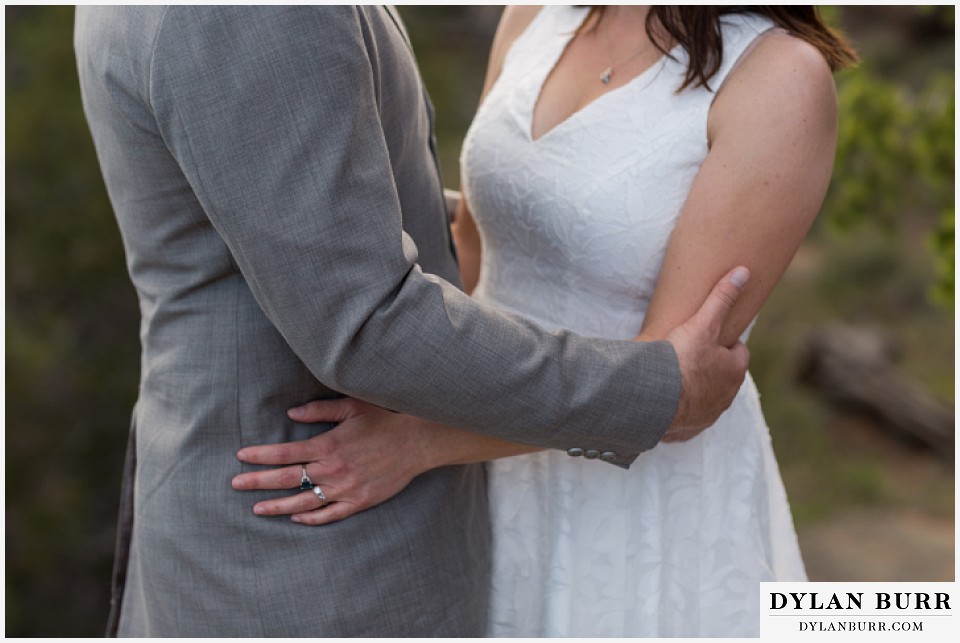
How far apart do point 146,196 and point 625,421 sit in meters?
0.65

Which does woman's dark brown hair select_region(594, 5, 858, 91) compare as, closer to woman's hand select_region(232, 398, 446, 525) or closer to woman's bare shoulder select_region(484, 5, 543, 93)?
woman's bare shoulder select_region(484, 5, 543, 93)

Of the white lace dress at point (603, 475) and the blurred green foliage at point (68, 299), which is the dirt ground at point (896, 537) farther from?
the white lace dress at point (603, 475)

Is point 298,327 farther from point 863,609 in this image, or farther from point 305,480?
point 863,609

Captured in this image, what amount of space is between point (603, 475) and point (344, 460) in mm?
467

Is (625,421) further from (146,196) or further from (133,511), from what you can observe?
(133,511)

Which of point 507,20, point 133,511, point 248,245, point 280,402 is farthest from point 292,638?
point 507,20

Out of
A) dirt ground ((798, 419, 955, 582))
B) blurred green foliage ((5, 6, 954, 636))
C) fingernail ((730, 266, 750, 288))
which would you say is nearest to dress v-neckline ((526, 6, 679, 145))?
fingernail ((730, 266, 750, 288))

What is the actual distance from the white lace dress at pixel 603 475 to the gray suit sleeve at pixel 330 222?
373 mm

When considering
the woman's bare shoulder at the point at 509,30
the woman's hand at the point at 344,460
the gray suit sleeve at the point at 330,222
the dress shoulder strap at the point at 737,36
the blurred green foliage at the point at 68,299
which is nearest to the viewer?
the gray suit sleeve at the point at 330,222

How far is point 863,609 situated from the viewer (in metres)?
1.61

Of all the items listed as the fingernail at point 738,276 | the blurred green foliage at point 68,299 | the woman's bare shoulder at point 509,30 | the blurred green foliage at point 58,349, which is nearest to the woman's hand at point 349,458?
the fingernail at point 738,276

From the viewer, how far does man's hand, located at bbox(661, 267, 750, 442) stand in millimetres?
1287

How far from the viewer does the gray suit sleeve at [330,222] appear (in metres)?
1.01

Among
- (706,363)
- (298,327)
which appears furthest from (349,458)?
(706,363)
